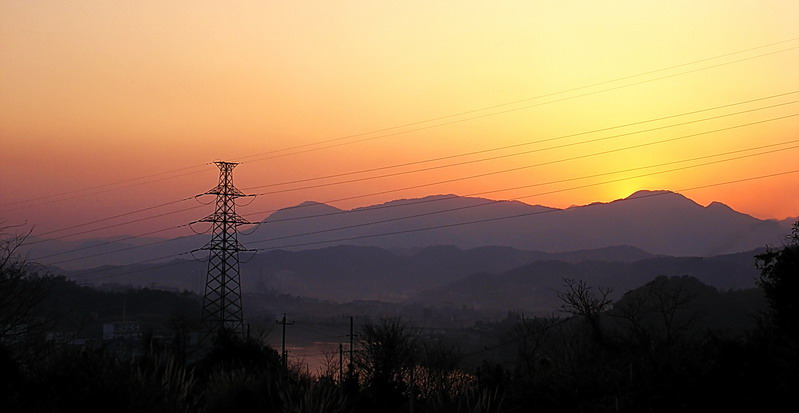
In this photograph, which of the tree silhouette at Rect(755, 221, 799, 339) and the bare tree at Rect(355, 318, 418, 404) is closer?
the tree silhouette at Rect(755, 221, 799, 339)

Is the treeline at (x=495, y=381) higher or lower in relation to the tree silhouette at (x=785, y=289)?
lower

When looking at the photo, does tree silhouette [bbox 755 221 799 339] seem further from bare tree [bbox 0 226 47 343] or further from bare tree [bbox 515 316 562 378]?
bare tree [bbox 0 226 47 343]

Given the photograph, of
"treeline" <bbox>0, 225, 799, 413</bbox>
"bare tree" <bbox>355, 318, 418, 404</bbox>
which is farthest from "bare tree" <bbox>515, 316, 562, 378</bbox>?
"bare tree" <bbox>355, 318, 418, 404</bbox>

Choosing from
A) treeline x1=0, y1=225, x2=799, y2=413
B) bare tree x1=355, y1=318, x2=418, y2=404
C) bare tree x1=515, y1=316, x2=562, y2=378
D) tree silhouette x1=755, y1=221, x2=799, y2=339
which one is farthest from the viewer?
bare tree x1=355, y1=318, x2=418, y2=404

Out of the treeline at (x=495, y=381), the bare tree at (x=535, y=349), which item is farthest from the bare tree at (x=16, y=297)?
the bare tree at (x=535, y=349)

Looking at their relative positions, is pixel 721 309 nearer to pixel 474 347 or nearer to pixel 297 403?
pixel 474 347

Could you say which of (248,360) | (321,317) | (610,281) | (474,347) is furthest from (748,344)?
(610,281)

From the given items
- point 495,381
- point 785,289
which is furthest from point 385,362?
point 785,289

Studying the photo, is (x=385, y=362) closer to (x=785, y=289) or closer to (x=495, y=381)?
(x=495, y=381)

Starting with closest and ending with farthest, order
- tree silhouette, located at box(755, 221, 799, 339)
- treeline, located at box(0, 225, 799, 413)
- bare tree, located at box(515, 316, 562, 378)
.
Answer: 1. treeline, located at box(0, 225, 799, 413)
2. tree silhouette, located at box(755, 221, 799, 339)
3. bare tree, located at box(515, 316, 562, 378)

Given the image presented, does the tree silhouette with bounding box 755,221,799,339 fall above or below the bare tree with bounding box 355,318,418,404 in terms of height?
above

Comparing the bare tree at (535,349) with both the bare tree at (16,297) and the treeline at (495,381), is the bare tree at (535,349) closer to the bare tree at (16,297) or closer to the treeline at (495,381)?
the treeline at (495,381)

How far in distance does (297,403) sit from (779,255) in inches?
641

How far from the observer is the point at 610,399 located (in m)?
19.6
